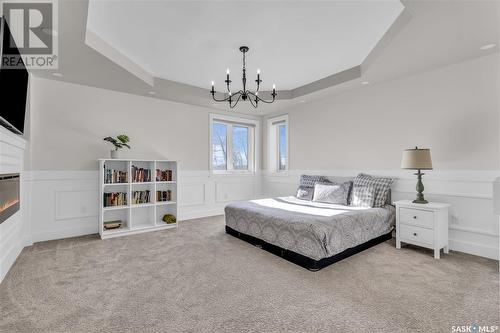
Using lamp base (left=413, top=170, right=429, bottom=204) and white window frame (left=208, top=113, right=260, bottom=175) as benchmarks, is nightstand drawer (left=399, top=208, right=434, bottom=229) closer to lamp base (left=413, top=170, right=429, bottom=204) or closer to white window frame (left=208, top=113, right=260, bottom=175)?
lamp base (left=413, top=170, right=429, bottom=204)

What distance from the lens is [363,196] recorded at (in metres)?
3.52

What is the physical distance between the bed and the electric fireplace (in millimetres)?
2470

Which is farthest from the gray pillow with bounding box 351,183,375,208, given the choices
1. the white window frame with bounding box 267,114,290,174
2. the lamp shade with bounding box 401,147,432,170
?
the white window frame with bounding box 267,114,290,174

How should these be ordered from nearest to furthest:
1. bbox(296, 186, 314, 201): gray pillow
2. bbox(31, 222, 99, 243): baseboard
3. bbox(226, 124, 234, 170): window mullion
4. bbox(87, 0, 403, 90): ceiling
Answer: bbox(87, 0, 403, 90): ceiling → bbox(31, 222, 99, 243): baseboard → bbox(296, 186, 314, 201): gray pillow → bbox(226, 124, 234, 170): window mullion

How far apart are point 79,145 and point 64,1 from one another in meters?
2.44

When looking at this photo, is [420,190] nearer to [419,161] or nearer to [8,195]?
[419,161]

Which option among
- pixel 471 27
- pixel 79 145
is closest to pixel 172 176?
pixel 79 145

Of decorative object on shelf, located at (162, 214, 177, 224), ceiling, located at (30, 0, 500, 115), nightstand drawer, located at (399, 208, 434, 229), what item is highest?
ceiling, located at (30, 0, 500, 115)

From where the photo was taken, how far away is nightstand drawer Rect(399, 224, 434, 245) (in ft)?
9.18

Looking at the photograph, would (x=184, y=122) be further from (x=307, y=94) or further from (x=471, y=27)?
(x=471, y=27)

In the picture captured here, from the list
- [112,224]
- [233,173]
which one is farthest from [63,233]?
[233,173]

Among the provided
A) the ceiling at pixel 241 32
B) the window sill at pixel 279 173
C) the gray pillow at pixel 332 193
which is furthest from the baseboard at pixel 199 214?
the ceiling at pixel 241 32

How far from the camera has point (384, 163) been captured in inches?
147

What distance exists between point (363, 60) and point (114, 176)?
13.2 feet
